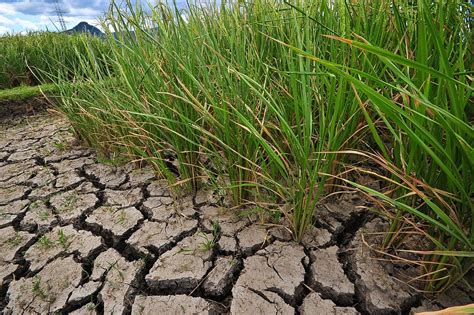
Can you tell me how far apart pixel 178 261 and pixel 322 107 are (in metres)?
0.65

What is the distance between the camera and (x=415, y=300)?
89 centimetres

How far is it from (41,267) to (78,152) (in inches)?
39.1

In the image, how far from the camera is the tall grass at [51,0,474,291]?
2.34ft

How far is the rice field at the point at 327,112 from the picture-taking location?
720 mm

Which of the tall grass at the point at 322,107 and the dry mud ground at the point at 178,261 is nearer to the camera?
the tall grass at the point at 322,107

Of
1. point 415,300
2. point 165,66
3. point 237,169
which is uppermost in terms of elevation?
point 165,66

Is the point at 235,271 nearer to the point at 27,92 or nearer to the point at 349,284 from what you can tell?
the point at 349,284

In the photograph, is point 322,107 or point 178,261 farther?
point 178,261

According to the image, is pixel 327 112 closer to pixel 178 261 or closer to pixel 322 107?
pixel 322 107

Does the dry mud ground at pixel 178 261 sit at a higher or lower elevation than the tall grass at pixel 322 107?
lower

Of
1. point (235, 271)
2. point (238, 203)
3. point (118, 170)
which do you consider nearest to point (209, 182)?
point (238, 203)

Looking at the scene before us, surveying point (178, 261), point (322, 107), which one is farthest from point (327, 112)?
point (178, 261)

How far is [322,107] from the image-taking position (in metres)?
0.94

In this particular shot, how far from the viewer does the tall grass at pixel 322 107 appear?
71cm
